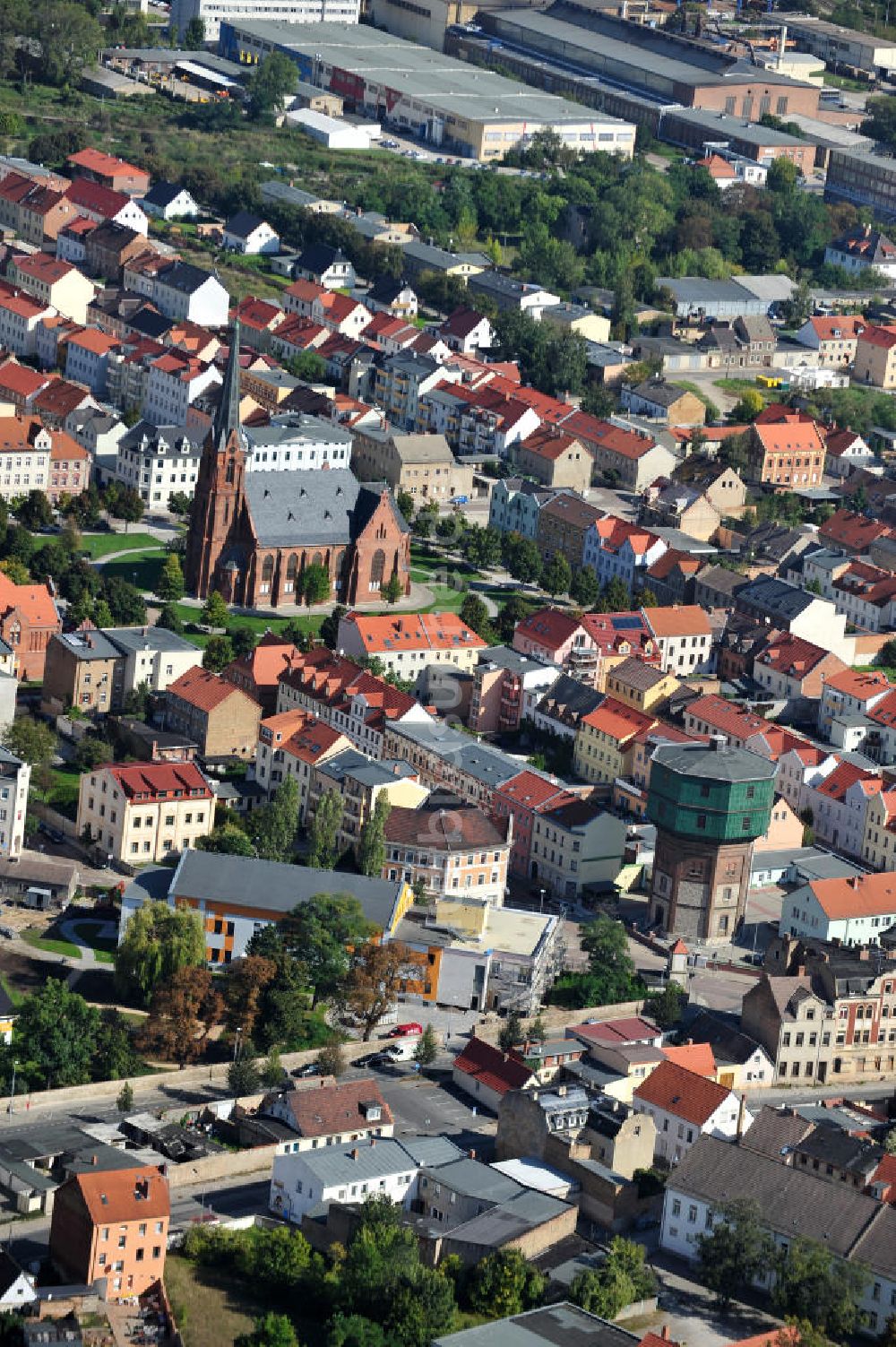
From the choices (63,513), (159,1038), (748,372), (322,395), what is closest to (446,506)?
(322,395)

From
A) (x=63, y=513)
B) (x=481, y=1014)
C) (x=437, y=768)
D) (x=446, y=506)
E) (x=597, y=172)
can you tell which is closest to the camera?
(x=481, y=1014)

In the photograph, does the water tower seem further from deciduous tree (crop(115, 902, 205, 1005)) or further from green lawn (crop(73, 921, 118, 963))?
green lawn (crop(73, 921, 118, 963))

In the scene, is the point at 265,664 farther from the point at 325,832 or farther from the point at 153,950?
the point at 153,950

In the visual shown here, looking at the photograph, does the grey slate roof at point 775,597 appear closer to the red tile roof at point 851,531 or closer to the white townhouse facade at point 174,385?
the red tile roof at point 851,531

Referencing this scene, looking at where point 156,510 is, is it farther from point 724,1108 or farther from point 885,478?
point 724,1108

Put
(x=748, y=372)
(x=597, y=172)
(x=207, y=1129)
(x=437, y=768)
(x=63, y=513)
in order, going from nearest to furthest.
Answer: (x=207, y=1129)
(x=437, y=768)
(x=63, y=513)
(x=748, y=372)
(x=597, y=172)

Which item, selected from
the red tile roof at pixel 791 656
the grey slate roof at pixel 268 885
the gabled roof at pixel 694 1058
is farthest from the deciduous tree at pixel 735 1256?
the red tile roof at pixel 791 656
